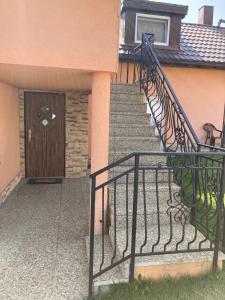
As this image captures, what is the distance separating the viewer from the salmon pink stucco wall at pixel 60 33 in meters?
2.61

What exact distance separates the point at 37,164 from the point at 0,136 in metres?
1.75

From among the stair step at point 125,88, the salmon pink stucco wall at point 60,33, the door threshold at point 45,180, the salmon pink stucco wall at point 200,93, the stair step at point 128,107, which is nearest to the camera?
the salmon pink stucco wall at point 60,33

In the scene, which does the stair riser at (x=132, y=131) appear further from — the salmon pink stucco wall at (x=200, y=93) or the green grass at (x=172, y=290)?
the salmon pink stucco wall at (x=200, y=93)

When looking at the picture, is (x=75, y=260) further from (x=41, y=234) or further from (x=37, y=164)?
(x=37, y=164)

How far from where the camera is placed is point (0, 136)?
171 inches

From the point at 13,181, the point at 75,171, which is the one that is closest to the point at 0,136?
the point at 13,181

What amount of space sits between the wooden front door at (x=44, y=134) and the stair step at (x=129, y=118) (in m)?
2.00

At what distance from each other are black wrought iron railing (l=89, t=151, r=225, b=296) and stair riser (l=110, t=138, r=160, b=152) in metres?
0.26

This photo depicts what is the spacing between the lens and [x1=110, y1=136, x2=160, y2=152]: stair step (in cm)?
407

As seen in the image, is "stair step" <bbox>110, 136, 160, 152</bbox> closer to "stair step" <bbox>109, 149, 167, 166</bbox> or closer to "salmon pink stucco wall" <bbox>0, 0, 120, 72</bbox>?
"stair step" <bbox>109, 149, 167, 166</bbox>

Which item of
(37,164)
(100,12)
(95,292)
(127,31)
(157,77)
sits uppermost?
(127,31)

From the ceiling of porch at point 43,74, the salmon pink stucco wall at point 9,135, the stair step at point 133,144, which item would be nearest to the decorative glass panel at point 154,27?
the salmon pink stucco wall at point 9,135

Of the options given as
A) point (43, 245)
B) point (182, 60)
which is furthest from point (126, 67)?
point (43, 245)

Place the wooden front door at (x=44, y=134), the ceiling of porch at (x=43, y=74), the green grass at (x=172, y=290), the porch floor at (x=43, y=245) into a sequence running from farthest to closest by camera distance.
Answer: the wooden front door at (x=44, y=134), the ceiling of porch at (x=43, y=74), the porch floor at (x=43, y=245), the green grass at (x=172, y=290)
